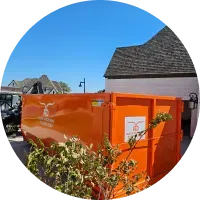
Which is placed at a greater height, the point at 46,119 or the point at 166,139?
the point at 46,119

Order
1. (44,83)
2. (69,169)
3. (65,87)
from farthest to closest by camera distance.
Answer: (44,83)
(65,87)
(69,169)

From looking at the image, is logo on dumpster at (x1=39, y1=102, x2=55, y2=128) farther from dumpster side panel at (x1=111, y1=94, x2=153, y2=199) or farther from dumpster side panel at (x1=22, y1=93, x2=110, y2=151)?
dumpster side panel at (x1=111, y1=94, x2=153, y2=199)

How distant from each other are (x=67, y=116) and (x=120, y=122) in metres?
0.69

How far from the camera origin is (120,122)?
5.86ft

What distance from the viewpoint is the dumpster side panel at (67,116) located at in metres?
1.81

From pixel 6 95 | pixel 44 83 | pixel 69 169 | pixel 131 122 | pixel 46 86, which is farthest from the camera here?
pixel 46 86

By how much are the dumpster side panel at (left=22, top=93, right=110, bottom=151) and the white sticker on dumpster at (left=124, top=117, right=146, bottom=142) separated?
193 mm

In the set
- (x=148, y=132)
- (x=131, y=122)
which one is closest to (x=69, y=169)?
(x=131, y=122)

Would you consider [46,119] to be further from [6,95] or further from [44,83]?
[6,95]

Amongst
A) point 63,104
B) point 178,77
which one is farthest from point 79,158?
point 178,77

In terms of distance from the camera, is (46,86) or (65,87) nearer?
(65,87)

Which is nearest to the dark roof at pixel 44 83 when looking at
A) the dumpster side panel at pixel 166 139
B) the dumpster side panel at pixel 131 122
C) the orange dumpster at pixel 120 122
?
the orange dumpster at pixel 120 122

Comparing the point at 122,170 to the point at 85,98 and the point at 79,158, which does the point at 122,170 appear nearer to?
the point at 79,158

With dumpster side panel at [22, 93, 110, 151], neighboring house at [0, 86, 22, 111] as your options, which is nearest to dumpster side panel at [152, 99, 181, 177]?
dumpster side panel at [22, 93, 110, 151]
